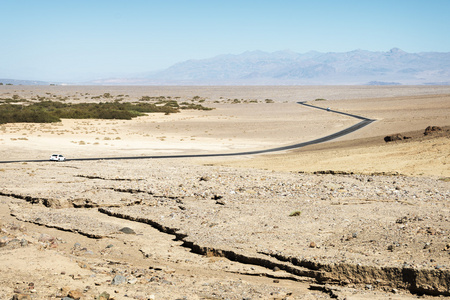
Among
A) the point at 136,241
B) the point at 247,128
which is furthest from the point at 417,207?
the point at 247,128

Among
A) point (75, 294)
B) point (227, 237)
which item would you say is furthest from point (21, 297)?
point (227, 237)

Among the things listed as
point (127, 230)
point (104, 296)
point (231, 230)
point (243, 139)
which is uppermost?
point (104, 296)

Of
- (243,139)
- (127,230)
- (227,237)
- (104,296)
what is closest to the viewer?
(104,296)

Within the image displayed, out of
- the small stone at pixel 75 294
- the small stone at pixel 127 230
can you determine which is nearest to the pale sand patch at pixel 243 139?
the small stone at pixel 127 230

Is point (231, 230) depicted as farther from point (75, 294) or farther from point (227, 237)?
point (75, 294)

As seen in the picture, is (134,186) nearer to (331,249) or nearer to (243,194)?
(243,194)

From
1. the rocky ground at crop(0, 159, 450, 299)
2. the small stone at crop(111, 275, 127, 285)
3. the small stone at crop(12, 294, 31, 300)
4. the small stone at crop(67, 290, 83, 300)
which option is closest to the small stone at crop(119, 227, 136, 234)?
the rocky ground at crop(0, 159, 450, 299)

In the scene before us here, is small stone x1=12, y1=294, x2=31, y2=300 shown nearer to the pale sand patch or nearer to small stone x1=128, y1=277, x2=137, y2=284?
small stone x1=128, y1=277, x2=137, y2=284

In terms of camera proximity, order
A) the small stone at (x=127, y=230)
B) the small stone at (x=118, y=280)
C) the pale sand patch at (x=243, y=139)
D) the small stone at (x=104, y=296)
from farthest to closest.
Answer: the pale sand patch at (x=243, y=139)
the small stone at (x=127, y=230)
the small stone at (x=118, y=280)
the small stone at (x=104, y=296)

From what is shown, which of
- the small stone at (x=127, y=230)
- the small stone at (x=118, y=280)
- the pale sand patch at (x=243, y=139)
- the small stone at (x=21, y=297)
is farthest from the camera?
the pale sand patch at (x=243, y=139)

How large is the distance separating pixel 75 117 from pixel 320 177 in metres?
47.2

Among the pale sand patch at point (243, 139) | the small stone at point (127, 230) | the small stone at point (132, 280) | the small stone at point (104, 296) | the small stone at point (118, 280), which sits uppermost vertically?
the small stone at point (104, 296)

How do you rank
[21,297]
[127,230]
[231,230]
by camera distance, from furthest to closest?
[127,230] → [231,230] → [21,297]

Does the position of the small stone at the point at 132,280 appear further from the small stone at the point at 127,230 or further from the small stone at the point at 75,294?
the small stone at the point at 127,230
